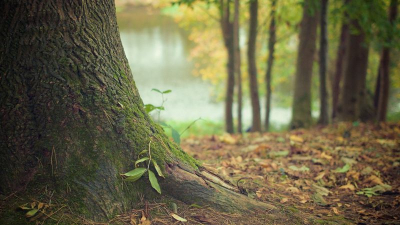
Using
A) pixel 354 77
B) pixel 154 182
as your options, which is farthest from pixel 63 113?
pixel 354 77

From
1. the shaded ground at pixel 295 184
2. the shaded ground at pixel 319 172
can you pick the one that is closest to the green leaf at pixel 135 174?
the shaded ground at pixel 295 184

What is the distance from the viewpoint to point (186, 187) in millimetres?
2414

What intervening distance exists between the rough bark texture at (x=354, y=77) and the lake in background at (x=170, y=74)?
33.0ft

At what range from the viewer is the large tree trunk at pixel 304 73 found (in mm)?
8258

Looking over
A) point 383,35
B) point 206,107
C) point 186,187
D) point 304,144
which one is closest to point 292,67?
point 206,107

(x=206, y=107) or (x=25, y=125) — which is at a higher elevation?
(x=25, y=125)

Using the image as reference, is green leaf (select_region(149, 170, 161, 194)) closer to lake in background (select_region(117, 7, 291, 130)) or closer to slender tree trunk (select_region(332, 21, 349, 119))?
slender tree trunk (select_region(332, 21, 349, 119))

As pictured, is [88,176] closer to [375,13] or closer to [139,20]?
[375,13]

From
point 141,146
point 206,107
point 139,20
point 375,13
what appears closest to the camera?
point 141,146

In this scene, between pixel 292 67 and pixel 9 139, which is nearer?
pixel 9 139

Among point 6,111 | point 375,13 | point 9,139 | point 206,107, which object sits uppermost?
point 375,13

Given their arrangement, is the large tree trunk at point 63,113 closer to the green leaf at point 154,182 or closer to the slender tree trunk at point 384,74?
the green leaf at point 154,182

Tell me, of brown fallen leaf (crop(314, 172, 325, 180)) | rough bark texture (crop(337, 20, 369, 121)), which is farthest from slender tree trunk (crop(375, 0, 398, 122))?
brown fallen leaf (crop(314, 172, 325, 180))

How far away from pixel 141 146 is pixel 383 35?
5782 mm
